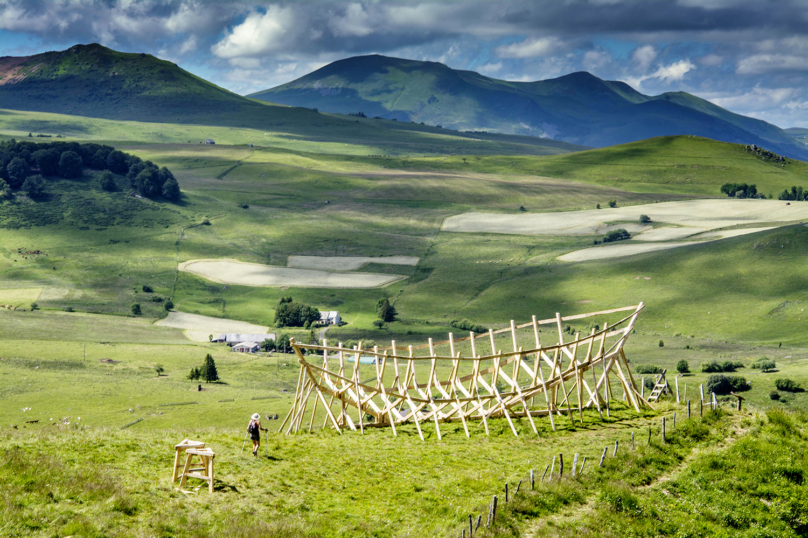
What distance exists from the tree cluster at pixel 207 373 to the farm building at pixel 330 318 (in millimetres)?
47439

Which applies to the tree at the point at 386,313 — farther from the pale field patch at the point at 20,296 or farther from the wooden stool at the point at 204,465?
the wooden stool at the point at 204,465

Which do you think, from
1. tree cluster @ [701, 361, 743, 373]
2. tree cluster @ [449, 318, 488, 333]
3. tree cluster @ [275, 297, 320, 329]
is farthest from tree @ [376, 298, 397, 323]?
tree cluster @ [701, 361, 743, 373]

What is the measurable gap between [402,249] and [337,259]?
63.0 feet

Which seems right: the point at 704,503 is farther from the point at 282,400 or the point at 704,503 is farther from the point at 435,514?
the point at 282,400

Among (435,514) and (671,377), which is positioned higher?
(435,514)

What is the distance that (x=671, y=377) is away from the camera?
262 feet

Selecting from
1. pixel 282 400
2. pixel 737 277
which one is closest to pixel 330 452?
pixel 282 400

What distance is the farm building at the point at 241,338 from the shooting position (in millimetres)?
124125

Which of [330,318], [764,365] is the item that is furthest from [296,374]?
[764,365]

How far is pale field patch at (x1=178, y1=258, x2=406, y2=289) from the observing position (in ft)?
539

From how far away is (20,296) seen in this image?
14188 cm

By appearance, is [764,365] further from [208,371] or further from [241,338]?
[241,338]

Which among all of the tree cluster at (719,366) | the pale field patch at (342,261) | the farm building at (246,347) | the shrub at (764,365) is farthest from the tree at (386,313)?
the shrub at (764,365)

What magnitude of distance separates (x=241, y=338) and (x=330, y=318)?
2031 cm
